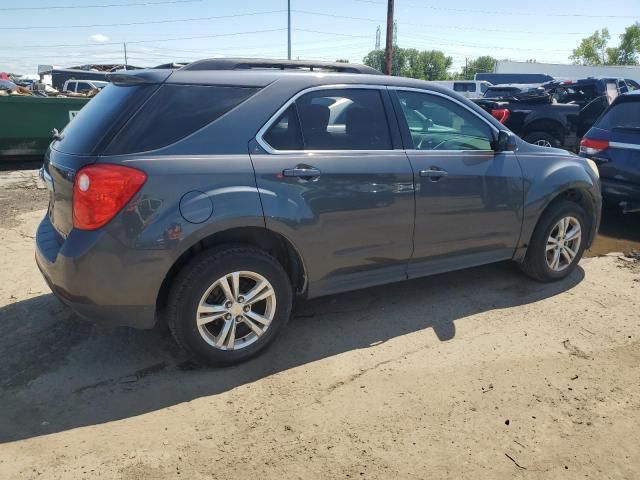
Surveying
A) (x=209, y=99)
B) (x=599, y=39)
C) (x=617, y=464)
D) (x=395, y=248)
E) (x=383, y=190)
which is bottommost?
(x=617, y=464)

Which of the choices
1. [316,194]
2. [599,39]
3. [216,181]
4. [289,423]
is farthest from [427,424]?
[599,39]

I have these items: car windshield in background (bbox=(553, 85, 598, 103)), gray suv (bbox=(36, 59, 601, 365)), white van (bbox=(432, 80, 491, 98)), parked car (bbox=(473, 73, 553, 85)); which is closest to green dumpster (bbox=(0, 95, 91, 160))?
gray suv (bbox=(36, 59, 601, 365))

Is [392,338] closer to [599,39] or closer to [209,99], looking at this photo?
[209,99]

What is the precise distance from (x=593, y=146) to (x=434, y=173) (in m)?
3.87

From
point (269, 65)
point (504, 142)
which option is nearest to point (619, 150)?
point (504, 142)

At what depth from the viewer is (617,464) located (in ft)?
8.29

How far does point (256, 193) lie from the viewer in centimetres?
311

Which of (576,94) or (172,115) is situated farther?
(576,94)

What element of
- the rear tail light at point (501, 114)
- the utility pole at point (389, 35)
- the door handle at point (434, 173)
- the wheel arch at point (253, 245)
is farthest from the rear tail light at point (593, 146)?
the utility pole at point (389, 35)

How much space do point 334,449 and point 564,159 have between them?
3.37 meters

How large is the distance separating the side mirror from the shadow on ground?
4.00 ft

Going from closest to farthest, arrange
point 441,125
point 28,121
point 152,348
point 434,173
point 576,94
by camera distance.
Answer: point 152,348, point 434,173, point 441,125, point 28,121, point 576,94

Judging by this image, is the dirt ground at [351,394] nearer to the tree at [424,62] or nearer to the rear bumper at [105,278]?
the rear bumper at [105,278]

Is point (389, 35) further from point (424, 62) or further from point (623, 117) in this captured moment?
point (424, 62)
